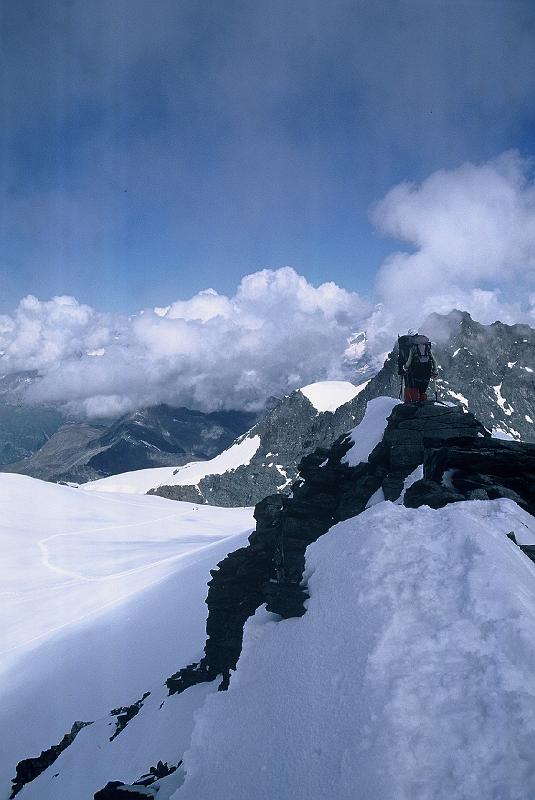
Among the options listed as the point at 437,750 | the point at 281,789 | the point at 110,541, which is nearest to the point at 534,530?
the point at 437,750

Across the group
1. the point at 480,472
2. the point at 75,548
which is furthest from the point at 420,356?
the point at 75,548

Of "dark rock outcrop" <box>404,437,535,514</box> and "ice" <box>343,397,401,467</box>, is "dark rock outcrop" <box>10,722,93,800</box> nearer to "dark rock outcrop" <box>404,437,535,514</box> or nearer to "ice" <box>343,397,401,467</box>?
"ice" <box>343,397,401,467</box>

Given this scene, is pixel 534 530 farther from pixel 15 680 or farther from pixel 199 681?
pixel 15 680

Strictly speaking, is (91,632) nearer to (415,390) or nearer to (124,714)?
(124,714)

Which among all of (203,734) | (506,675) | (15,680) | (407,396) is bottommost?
(15,680)

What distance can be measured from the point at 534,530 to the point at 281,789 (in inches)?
357

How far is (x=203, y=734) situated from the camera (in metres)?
9.28

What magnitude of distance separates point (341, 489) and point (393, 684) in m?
14.0

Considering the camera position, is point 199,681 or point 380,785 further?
point 199,681

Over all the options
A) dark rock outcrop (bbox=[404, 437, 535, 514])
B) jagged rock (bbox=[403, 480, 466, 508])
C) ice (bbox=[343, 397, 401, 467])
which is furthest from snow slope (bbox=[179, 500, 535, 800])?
ice (bbox=[343, 397, 401, 467])

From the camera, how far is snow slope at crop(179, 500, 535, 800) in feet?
21.0

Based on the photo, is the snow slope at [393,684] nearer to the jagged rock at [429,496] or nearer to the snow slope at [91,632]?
the jagged rock at [429,496]

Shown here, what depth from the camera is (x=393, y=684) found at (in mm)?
7359

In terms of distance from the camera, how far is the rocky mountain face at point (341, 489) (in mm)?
16438
